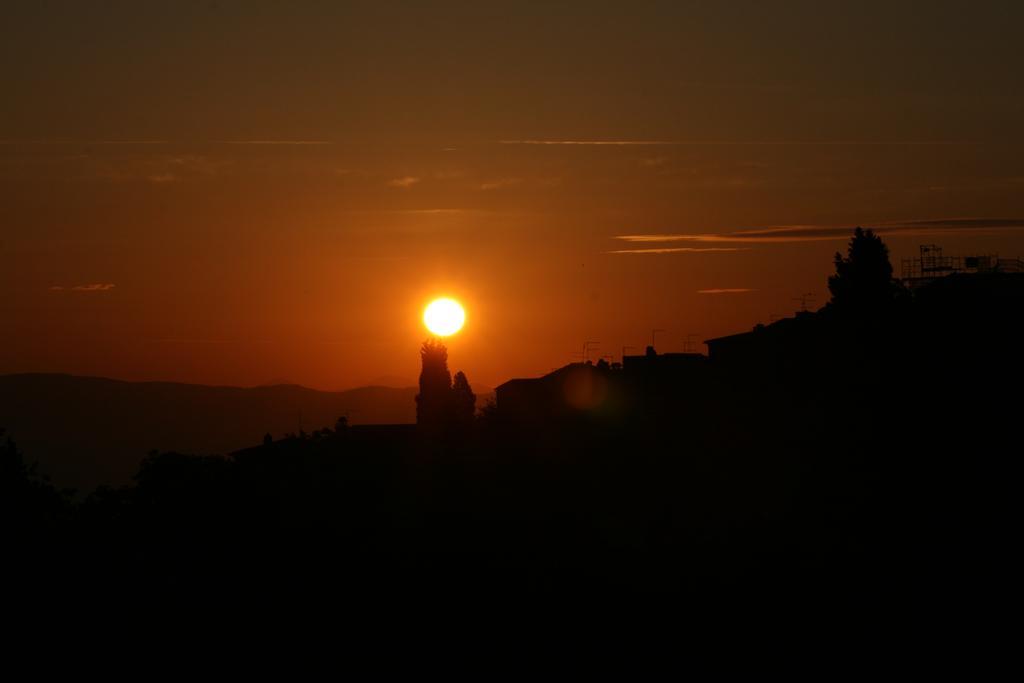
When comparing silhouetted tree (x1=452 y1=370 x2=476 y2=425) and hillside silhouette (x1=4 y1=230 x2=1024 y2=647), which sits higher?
silhouetted tree (x1=452 y1=370 x2=476 y2=425)

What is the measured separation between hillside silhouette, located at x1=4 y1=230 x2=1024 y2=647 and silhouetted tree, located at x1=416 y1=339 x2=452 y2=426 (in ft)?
78.5

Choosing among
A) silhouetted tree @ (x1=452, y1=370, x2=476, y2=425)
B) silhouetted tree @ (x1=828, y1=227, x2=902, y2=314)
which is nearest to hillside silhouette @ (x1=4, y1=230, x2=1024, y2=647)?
silhouetted tree @ (x1=828, y1=227, x2=902, y2=314)

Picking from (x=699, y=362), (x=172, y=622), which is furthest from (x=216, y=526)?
(x=699, y=362)

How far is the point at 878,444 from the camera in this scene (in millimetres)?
35406

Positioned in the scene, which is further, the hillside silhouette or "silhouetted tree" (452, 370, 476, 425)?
"silhouetted tree" (452, 370, 476, 425)

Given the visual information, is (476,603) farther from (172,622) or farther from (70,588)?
(70,588)

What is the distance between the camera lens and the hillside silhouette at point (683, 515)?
29.7 meters

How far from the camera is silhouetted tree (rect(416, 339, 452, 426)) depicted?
7812 cm

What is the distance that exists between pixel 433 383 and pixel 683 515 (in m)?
46.8

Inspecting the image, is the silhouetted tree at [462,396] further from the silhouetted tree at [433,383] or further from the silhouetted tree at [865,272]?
the silhouetted tree at [865,272]

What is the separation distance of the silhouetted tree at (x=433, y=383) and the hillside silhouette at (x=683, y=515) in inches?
941

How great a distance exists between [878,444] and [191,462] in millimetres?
41369

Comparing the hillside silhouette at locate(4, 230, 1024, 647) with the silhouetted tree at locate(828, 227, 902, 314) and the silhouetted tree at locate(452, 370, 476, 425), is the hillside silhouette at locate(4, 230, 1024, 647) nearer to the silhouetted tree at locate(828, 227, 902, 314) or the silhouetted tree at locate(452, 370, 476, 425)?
the silhouetted tree at locate(828, 227, 902, 314)

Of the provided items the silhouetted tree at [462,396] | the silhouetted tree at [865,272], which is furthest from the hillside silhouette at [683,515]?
the silhouetted tree at [462,396]
